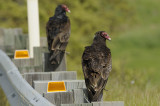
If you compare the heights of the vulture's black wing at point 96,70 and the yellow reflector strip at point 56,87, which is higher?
the vulture's black wing at point 96,70

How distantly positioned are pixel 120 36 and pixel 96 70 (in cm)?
4298

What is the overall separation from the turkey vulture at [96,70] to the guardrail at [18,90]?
71 cm

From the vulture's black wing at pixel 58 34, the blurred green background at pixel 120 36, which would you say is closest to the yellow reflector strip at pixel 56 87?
the blurred green background at pixel 120 36

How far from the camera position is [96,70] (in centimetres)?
425

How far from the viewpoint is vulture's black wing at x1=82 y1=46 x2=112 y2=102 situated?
4191mm

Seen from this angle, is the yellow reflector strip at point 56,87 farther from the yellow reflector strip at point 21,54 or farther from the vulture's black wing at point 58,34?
the yellow reflector strip at point 21,54

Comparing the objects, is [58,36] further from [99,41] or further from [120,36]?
[120,36]

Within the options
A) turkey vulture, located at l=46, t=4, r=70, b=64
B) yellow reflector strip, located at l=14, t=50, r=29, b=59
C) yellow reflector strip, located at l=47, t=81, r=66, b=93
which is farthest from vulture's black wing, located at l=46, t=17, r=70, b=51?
yellow reflector strip, located at l=47, t=81, r=66, b=93

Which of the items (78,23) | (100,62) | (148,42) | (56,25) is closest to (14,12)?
(78,23)

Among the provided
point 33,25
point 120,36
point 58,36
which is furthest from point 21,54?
point 120,36

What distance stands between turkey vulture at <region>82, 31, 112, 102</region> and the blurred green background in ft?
2.48

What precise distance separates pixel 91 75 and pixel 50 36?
2.76 metres

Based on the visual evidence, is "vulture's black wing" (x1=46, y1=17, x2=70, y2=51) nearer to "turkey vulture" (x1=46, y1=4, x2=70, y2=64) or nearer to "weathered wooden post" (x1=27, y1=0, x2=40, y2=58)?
"turkey vulture" (x1=46, y1=4, x2=70, y2=64)

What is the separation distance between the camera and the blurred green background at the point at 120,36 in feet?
22.8
